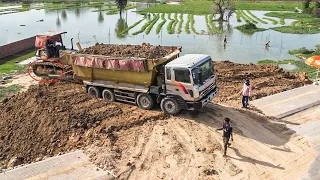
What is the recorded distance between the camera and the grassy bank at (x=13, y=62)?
2220 centimetres

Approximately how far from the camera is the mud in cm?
1012

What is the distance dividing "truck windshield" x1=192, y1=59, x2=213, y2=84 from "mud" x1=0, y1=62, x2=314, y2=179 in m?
1.81

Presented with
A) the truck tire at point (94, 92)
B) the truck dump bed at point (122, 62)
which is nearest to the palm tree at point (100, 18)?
the truck dump bed at point (122, 62)

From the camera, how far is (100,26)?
149ft

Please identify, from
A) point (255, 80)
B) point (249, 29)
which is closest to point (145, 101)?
point (255, 80)

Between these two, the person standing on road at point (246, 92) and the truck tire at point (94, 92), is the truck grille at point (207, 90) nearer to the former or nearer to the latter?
the person standing on road at point (246, 92)

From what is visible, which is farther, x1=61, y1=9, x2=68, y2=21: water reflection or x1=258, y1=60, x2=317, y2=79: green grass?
x1=61, y1=9, x2=68, y2=21: water reflection

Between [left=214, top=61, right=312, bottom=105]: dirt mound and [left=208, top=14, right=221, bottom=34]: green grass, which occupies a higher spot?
[left=208, top=14, right=221, bottom=34]: green grass

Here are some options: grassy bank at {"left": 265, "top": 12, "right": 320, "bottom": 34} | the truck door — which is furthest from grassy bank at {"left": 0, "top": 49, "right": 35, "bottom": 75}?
grassy bank at {"left": 265, "top": 12, "right": 320, "bottom": 34}

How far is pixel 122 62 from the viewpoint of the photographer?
45.4 ft

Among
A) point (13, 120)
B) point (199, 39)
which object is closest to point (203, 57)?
point (13, 120)

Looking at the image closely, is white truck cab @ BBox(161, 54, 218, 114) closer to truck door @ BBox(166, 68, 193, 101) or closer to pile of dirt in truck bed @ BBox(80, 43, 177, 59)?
truck door @ BBox(166, 68, 193, 101)

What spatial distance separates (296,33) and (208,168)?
32.5 m

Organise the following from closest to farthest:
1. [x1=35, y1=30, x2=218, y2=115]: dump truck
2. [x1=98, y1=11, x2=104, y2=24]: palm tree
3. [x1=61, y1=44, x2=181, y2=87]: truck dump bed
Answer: [x1=35, y1=30, x2=218, y2=115]: dump truck
[x1=61, y1=44, x2=181, y2=87]: truck dump bed
[x1=98, y1=11, x2=104, y2=24]: palm tree
